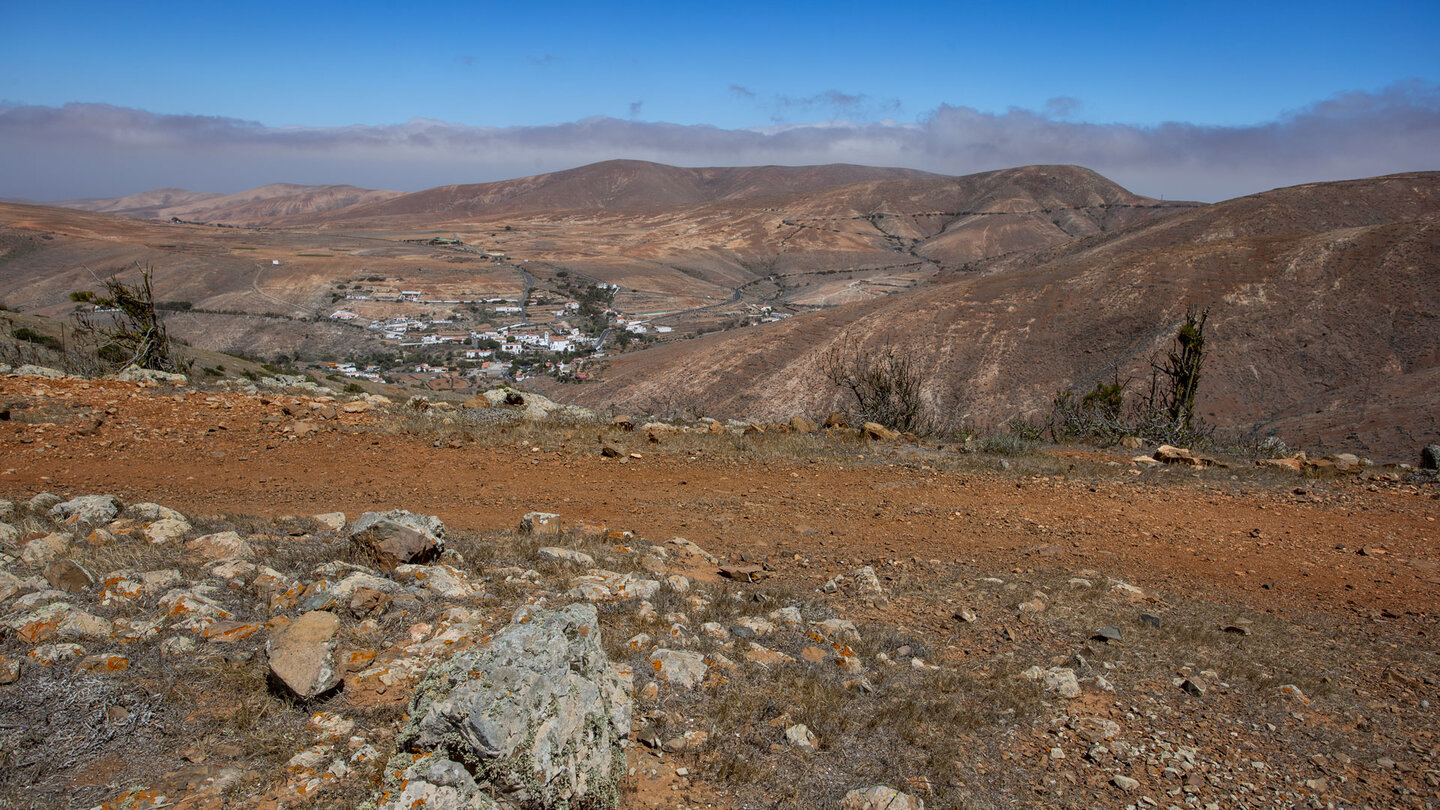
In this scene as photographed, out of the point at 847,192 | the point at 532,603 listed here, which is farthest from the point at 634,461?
the point at 847,192

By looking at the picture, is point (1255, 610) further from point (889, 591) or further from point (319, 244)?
point (319, 244)

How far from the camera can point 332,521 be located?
645 cm

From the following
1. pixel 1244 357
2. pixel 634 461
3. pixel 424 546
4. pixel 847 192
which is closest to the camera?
pixel 424 546

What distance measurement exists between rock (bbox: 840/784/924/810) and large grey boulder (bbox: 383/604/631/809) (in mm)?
1068

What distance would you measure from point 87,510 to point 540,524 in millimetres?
3649

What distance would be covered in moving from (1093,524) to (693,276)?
89599 millimetres

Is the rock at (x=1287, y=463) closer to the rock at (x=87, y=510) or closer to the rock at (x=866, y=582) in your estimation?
the rock at (x=866, y=582)

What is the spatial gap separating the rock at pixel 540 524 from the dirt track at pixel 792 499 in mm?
446

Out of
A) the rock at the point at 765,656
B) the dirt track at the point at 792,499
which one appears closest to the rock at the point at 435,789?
the rock at the point at 765,656

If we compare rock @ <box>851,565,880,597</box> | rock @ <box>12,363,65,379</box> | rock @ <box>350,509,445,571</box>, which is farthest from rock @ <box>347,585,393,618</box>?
rock @ <box>12,363,65,379</box>

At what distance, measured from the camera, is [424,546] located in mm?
5484

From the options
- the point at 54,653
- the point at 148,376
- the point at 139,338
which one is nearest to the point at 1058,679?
the point at 54,653

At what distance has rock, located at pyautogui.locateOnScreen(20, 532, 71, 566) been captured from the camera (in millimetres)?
4798

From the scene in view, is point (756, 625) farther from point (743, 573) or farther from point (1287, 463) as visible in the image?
point (1287, 463)
